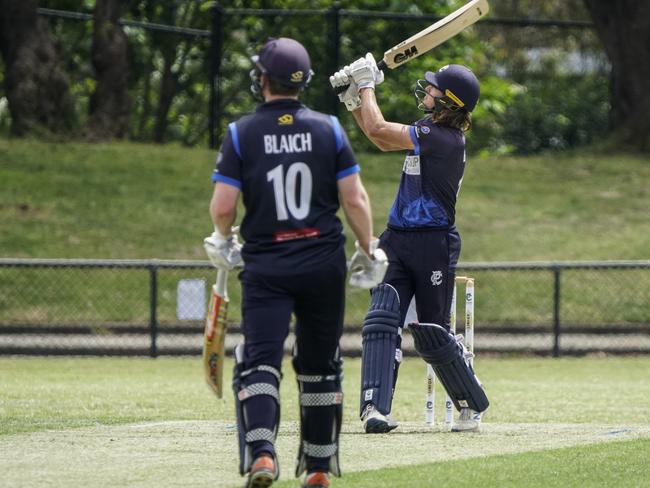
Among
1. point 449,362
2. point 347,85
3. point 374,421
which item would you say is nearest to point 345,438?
point 374,421

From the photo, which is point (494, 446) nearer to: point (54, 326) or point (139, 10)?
point (54, 326)

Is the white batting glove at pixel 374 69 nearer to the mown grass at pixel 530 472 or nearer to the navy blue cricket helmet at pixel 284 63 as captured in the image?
the navy blue cricket helmet at pixel 284 63

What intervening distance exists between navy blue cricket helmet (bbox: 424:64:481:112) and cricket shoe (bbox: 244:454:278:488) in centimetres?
295

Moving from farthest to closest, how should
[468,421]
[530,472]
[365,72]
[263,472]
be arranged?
[468,421], [365,72], [530,472], [263,472]

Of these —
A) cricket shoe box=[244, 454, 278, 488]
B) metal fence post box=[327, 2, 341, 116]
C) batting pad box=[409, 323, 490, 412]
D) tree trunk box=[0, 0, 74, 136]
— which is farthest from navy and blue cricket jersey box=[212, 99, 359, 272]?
tree trunk box=[0, 0, 74, 136]

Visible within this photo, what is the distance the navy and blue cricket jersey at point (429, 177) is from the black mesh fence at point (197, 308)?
7.50 m

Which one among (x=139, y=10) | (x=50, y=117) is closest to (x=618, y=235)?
(x=50, y=117)

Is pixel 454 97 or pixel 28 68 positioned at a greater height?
pixel 28 68

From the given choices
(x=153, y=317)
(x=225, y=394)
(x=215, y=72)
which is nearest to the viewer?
(x=225, y=394)

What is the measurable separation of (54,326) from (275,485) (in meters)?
10.7

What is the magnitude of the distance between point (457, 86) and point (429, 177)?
564 millimetres

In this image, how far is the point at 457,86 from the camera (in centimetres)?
809

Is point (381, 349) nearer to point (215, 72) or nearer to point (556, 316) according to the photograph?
point (556, 316)

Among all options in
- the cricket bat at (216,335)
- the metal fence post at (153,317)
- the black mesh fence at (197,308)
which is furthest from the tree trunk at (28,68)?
the cricket bat at (216,335)
